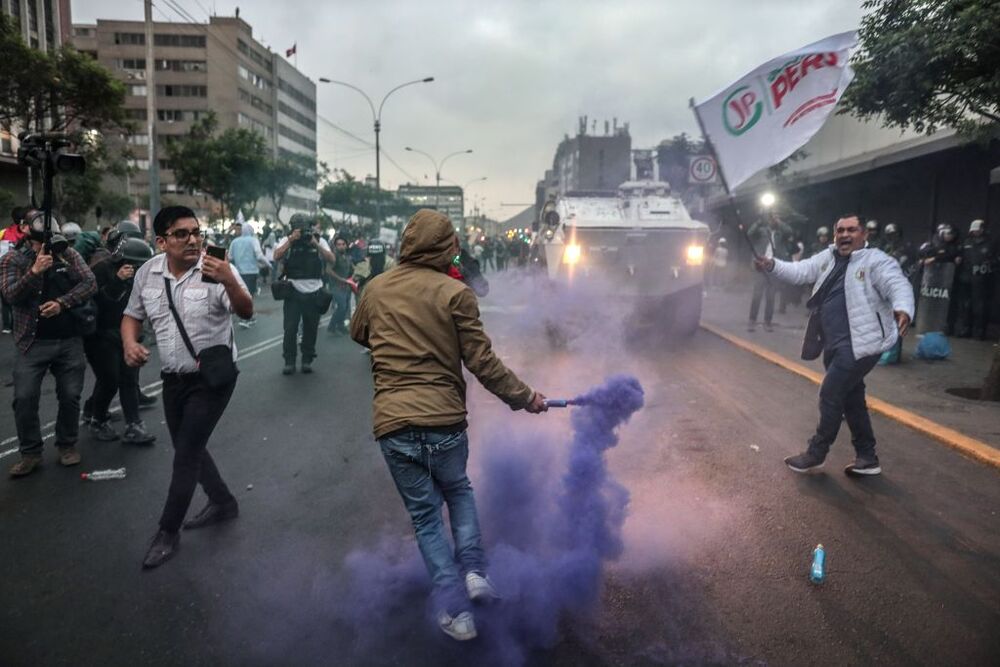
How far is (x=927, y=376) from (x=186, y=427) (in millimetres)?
8156

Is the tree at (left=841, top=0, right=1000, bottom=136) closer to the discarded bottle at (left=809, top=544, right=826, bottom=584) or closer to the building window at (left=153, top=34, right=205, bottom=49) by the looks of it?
the discarded bottle at (left=809, top=544, right=826, bottom=584)

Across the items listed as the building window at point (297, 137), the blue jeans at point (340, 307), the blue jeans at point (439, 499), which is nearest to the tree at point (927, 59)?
the blue jeans at point (439, 499)

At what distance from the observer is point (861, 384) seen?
16.0ft

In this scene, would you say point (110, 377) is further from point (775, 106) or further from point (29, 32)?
point (29, 32)

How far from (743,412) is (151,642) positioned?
5398mm

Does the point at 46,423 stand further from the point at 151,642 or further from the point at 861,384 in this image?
the point at 861,384

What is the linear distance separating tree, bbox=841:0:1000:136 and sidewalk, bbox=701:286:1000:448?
286cm

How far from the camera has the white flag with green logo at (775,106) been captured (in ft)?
14.7

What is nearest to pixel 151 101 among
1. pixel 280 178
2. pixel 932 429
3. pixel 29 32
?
pixel 29 32

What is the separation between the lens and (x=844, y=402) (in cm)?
486

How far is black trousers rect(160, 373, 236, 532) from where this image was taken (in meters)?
3.68

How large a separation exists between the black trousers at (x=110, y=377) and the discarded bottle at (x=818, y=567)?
508 cm

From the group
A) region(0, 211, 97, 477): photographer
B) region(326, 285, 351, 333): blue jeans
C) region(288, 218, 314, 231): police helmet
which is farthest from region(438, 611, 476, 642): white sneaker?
region(326, 285, 351, 333): blue jeans

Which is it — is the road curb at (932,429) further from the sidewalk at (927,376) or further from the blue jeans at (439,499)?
the blue jeans at (439,499)
